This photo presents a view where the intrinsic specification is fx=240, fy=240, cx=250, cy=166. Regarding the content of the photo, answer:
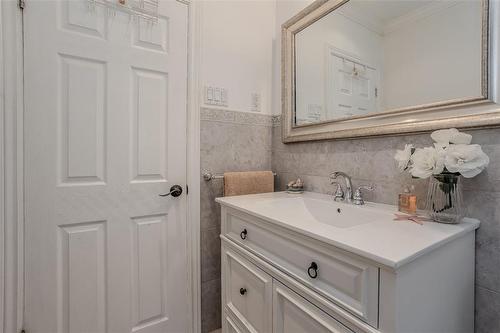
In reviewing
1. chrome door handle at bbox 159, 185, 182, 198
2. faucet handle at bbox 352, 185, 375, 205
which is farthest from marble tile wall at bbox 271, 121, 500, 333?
chrome door handle at bbox 159, 185, 182, 198

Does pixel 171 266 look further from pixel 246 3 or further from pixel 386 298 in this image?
pixel 246 3

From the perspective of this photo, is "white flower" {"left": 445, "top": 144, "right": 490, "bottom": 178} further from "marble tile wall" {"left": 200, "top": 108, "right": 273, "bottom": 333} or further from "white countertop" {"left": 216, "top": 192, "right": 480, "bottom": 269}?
"marble tile wall" {"left": 200, "top": 108, "right": 273, "bottom": 333}

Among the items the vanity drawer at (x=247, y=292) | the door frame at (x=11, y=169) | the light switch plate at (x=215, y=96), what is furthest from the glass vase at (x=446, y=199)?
the door frame at (x=11, y=169)

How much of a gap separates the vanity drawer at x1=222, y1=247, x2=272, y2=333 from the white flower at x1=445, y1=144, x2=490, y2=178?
702 millimetres

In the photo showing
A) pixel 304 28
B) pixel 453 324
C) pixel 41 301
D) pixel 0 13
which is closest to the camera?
pixel 453 324

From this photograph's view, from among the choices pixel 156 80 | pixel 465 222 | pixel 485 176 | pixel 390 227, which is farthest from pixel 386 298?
pixel 156 80

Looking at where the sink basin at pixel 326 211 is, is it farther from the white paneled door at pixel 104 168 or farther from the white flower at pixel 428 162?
the white paneled door at pixel 104 168

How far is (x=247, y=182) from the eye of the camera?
1429mm

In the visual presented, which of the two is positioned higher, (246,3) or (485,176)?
(246,3)

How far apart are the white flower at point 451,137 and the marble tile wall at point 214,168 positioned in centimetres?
101

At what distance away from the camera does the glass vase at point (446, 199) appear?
75 cm

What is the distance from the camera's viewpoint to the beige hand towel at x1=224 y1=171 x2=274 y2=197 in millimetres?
1380

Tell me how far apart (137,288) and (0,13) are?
4.39 ft

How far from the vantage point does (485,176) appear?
774mm
